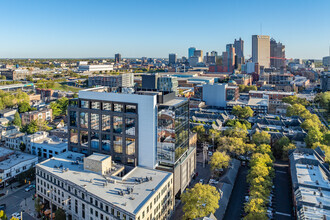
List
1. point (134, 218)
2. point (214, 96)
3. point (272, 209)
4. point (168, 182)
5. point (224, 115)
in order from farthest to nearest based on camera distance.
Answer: point (214, 96) < point (224, 115) < point (272, 209) < point (168, 182) < point (134, 218)

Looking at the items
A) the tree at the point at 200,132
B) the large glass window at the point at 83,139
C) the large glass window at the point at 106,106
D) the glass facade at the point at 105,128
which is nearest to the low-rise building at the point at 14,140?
the glass facade at the point at 105,128

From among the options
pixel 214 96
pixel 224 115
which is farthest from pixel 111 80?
pixel 224 115

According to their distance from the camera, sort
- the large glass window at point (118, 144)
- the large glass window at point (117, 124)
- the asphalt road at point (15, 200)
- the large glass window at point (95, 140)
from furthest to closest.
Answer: the large glass window at point (95, 140) → the large glass window at point (118, 144) → the large glass window at point (117, 124) → the asphalt road at point (15, 200)

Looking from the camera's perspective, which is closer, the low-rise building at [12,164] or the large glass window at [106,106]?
the large glass window at [106,106]

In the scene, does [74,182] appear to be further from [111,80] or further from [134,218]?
[111,80]

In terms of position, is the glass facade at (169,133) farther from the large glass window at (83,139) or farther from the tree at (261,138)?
the tree at (261,138)

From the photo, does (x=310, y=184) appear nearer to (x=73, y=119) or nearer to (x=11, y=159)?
(x=73, y=119)
